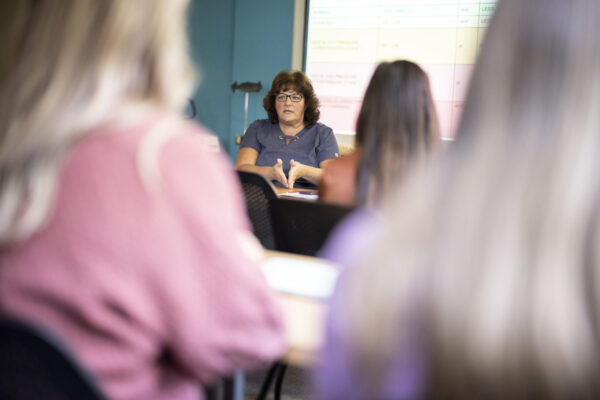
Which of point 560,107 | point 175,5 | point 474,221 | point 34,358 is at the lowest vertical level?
point 34,358

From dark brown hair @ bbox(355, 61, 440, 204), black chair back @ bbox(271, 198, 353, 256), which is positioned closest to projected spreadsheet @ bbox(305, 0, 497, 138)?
dark brown hair @ bbox(355, 61, 440, 204)

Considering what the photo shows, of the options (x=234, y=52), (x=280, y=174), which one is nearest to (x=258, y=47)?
(x=234, y=52)

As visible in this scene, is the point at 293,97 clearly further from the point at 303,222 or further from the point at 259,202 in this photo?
the point at 303,222

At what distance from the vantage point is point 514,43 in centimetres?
59

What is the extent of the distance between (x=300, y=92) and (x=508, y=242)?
11.3 ft

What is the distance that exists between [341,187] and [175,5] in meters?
1.16

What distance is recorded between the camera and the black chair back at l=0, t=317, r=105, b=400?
2.43 ft

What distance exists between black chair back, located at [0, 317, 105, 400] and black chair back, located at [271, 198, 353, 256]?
883 millimetres

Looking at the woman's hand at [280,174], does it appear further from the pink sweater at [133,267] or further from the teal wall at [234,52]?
the pink sweater at [133,267]

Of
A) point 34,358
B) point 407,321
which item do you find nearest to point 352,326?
point 407,321

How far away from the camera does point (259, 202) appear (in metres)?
1.90

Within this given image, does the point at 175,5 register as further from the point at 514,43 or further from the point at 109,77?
the point at 514,43

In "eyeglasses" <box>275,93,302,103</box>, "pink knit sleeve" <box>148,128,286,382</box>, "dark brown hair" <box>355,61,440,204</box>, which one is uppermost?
"eyeglasses" <box>275,93,302,103</box>

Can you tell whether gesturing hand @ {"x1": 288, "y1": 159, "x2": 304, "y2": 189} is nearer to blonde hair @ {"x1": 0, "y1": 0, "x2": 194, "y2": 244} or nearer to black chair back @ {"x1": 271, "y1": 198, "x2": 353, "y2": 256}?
black chair back @ {"x1": 271, "y1": 198, "x2": 353, "y2": 256}
